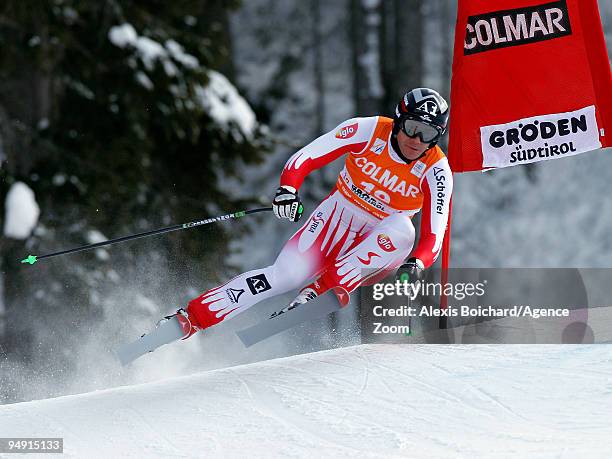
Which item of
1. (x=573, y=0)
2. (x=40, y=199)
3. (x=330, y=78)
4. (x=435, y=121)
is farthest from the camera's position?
(x=330, y=78)

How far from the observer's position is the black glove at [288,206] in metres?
5.46

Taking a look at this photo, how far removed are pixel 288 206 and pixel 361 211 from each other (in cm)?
53

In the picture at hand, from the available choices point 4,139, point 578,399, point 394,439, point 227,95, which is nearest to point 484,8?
point 578,399

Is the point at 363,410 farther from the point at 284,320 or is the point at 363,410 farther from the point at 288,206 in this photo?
the point at 288,206

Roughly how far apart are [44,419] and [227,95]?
5.76 metres

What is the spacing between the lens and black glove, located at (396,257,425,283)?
5270 mm

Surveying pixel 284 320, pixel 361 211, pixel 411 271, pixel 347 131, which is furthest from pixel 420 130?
pixel 284 320

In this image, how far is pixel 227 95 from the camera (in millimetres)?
10086

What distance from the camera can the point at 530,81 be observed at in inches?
232

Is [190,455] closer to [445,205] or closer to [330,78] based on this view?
[445,205]

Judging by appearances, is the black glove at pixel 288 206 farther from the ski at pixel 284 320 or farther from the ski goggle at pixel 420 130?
the ski goggle at pixel 420 130

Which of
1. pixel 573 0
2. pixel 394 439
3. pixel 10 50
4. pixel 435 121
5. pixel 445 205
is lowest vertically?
pixel 394 439

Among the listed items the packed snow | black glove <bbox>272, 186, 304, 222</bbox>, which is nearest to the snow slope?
black glove <bbox>272, 186, 304, 222</bbox>

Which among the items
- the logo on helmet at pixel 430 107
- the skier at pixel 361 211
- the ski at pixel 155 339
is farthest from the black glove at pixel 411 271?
the ski at pixel 155 339
